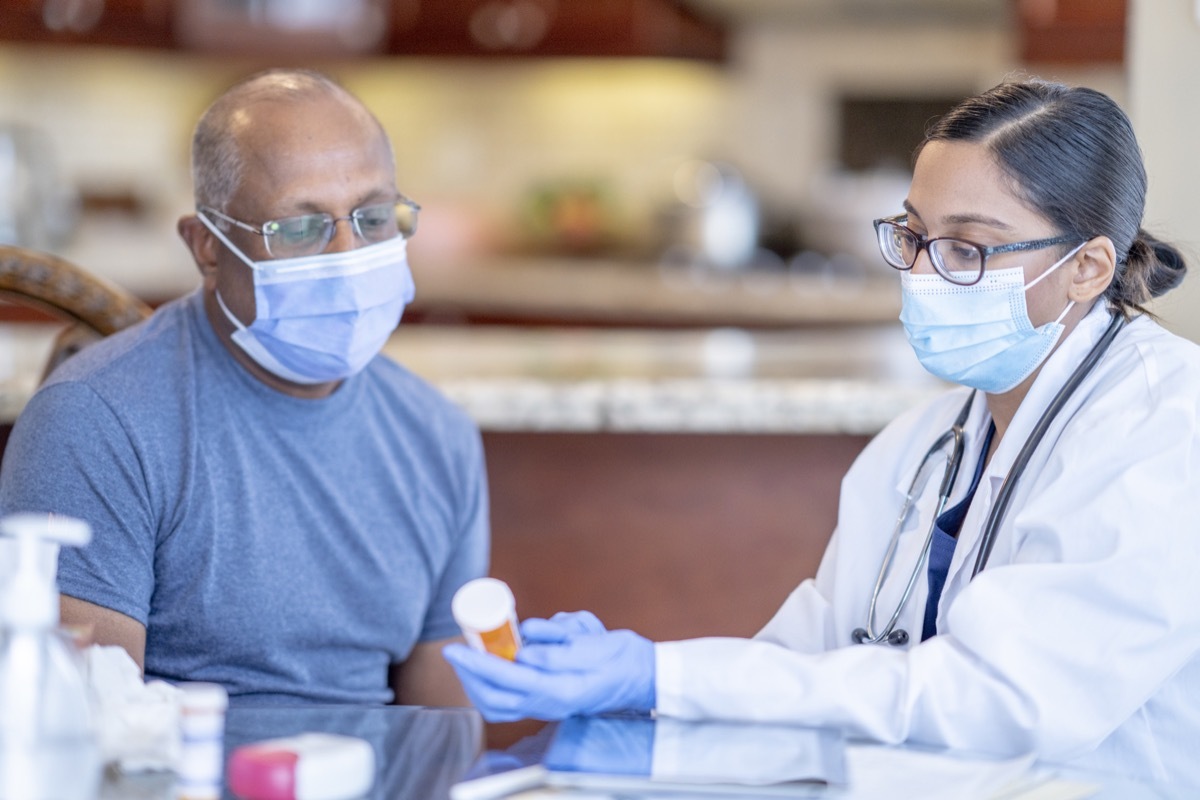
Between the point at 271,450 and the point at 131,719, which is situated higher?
the point at 271,450

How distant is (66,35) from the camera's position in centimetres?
575

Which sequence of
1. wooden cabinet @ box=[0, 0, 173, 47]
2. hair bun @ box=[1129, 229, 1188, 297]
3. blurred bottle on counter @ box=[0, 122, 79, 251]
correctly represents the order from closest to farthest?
hair bun @ box=[1129, 229, 1188, 297] < blurred bottle on counter @ box=[0, 122, 79, 251] < wooden cabinet @ box=[0, 0, 173, 47]

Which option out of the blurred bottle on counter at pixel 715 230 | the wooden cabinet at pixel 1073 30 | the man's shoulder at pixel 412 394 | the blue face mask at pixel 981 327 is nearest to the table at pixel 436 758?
the blue face mask at pixel 981 327

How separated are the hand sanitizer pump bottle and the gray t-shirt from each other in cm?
→ 61

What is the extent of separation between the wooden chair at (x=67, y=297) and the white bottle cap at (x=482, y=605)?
0.99 m

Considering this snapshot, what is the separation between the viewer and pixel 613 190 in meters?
6.78

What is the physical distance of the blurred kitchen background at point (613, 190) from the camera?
246 centimetres

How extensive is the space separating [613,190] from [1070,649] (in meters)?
5.73

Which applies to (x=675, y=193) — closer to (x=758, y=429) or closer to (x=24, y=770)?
(x=758, y=429)

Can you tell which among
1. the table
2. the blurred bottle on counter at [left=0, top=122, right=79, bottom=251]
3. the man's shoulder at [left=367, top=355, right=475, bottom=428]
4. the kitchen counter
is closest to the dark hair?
the table

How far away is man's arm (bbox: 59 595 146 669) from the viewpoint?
1.47m

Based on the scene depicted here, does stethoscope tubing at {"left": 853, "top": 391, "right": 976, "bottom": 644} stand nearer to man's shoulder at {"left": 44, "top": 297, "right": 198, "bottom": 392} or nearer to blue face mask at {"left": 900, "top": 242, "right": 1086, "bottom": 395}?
blue face mask at {"left": 900, "top": 242, "right": 1086, "bottom": 395}

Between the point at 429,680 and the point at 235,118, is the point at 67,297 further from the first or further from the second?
the point at 429,680

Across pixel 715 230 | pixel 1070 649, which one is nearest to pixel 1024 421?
pixel 1070 649
